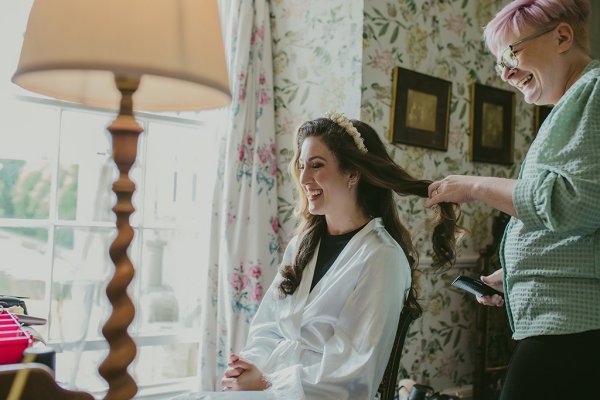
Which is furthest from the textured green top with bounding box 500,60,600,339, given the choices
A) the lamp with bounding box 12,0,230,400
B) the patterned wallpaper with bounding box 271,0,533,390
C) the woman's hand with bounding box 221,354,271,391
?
the patterned wallpaper with bounding box 271,0,533,390

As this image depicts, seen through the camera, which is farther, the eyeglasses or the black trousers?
the eyeglasses

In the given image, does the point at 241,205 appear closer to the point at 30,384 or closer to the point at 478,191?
the point at 478,191

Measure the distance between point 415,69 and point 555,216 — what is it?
68.8 inches

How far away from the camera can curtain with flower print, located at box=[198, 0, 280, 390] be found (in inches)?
97.1

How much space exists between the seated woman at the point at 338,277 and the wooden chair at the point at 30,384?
79 cm

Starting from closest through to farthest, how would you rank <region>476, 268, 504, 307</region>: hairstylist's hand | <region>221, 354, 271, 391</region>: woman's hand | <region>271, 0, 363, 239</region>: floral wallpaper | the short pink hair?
the short pink hair < <region>476, 268, 504, 307</region>: hairstylist's hand < <region>221, 354, 271, 391</region>: woman's hand < <region>271, 0, 363, 239</region>: floral wallpaper

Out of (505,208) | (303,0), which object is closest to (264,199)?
(303,0)

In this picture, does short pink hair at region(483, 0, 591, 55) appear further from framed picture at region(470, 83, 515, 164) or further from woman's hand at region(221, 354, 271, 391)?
framed picture at region(470, 83, 515, 164)

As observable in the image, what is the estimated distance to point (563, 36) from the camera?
1.17 meters

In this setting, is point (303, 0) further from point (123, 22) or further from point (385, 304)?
point (123, 22)

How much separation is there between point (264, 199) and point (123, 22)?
1926 millimetres

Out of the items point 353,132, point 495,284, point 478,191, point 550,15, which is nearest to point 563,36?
point 550,15

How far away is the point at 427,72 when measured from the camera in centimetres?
269

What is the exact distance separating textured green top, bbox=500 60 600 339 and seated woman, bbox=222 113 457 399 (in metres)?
0.47
